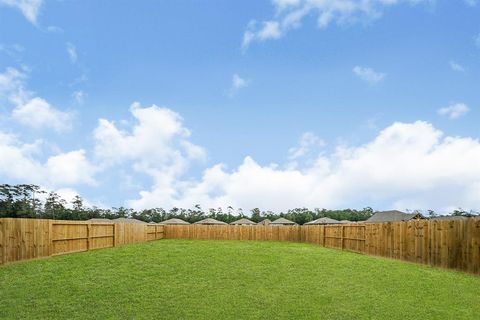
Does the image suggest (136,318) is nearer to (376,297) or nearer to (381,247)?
(376,297)

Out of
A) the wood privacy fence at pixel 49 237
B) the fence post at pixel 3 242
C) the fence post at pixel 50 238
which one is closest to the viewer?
the fence post at pixel 3 242

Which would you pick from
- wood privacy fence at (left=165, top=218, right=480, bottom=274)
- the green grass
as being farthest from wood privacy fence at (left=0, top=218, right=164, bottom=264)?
wood privacy fence at (left=165, top=218, right=480, bottom=274)

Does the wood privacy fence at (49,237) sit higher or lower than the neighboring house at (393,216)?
higher

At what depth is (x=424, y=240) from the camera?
13344 mm

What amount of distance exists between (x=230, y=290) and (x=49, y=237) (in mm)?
7839

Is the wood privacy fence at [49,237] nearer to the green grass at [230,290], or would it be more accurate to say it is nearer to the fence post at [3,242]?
the fence post at [3,242]

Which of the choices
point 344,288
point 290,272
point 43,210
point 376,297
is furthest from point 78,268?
point 43,210

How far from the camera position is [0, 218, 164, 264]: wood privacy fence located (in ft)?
39.9

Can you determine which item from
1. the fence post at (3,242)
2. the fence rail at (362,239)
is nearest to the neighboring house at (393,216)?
the fence rail at (362,239)

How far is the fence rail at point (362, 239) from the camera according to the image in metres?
11.9

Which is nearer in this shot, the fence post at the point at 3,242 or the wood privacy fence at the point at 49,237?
the fence post at the point at 3,242

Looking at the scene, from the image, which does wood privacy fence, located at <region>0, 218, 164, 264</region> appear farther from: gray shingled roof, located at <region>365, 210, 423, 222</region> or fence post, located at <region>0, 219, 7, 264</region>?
gray shingled roof, located at <region>365, 210, 423, 222</region>

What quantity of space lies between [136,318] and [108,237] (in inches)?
477

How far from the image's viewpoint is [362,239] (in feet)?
59.7
